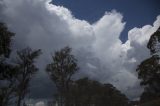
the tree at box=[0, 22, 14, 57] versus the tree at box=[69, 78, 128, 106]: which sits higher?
the tree at box=[69, 78, 128, 106]

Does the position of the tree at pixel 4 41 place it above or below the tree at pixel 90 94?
below

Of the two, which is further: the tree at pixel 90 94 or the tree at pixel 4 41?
the tree at pixel 90 94

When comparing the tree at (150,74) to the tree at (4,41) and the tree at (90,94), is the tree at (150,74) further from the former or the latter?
the tree at (4,41)

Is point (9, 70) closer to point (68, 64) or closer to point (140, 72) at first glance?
point (68, 64)

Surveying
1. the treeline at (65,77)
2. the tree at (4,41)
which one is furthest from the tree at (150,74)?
the tree at (4,41)

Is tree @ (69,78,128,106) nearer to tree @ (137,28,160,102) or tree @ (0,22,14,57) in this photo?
tree @ (137,28,160,102)

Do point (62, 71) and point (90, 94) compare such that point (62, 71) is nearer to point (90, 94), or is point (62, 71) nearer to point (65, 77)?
point (65, 77)

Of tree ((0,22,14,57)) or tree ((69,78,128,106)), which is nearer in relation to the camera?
tree ((0,22,14,57))

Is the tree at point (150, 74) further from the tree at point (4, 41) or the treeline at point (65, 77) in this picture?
the tree at point (4, 41)

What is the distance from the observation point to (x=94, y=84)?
102 metres

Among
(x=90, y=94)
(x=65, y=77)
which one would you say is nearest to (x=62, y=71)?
(x=65, y=77)

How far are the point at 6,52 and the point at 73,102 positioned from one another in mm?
57885

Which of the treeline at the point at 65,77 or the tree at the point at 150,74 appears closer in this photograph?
the treeline at the point at 65,77

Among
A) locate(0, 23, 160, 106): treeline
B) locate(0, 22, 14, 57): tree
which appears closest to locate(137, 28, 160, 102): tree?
locate(0, 23, 160, 106): treeline
